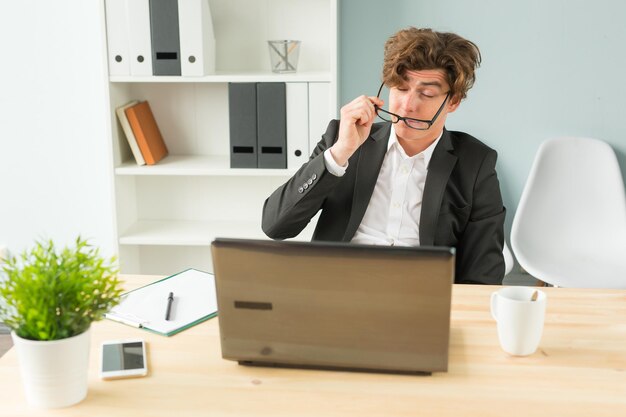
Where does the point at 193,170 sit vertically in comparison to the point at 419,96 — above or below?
below

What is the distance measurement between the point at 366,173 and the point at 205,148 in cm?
139

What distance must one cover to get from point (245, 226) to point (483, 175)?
1.42 meters

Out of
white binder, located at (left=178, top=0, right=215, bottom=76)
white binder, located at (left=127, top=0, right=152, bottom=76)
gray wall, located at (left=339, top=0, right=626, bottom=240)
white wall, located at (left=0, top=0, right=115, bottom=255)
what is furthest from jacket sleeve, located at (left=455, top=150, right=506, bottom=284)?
white wall, located at (left=0, top=0, right=115, bottom=255)

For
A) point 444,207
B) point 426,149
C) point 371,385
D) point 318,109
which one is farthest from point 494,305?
point 318,109

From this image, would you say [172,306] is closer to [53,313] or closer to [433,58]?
[53,313]

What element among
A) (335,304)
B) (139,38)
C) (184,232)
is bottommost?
(184,232)

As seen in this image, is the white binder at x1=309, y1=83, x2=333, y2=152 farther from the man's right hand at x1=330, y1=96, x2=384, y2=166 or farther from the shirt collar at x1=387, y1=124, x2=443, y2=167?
the man's right hand at x1=330, y1=96, x2=384, y2=166

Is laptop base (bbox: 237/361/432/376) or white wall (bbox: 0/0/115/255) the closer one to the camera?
laptop base (bbox: 237/361/432/376)

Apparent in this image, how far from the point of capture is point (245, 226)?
10.5ft

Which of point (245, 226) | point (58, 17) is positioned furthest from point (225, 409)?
point (58, 17)

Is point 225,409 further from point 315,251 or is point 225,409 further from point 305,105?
point 305,105

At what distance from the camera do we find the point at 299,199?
1871mm

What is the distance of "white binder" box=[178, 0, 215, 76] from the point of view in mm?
2781

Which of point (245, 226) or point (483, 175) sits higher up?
point (483, 175)
